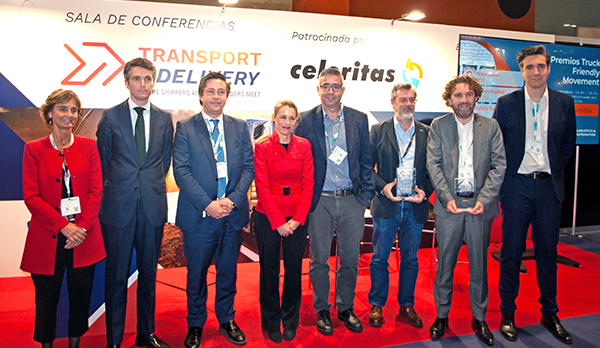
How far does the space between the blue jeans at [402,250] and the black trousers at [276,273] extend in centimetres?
66

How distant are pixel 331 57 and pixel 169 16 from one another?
1.90 metres

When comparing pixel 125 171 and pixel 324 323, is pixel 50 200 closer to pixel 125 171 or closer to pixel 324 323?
pixel 125 171

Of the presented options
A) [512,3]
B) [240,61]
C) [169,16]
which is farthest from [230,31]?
[512,3]

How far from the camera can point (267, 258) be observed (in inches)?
106

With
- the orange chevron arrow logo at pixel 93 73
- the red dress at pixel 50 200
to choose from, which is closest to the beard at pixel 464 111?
the red dress at pixel 50 200

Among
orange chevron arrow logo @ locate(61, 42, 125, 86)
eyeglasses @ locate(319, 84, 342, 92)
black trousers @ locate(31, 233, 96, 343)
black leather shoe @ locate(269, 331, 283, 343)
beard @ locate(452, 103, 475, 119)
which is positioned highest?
orange chevron arrow logo @ locate(61, 42, 125, 86)

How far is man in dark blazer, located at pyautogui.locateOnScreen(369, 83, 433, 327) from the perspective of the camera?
294 cm

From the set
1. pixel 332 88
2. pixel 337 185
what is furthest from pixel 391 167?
pixel 332 88

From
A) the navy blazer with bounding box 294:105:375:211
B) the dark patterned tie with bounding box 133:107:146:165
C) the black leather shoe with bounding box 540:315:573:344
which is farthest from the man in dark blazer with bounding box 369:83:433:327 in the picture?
the dark patterned tie with bounding box 133:107:146:165

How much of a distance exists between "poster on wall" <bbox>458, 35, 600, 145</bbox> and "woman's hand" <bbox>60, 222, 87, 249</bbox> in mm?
4753

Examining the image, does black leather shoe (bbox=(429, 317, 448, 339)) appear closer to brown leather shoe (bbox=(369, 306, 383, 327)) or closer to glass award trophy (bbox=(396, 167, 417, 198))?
brown leather shoe (bbox=(369, 306, 383, 327))

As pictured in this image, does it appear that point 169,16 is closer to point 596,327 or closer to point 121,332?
point 121,332

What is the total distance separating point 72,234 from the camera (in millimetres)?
2293

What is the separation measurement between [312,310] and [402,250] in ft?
3.12
